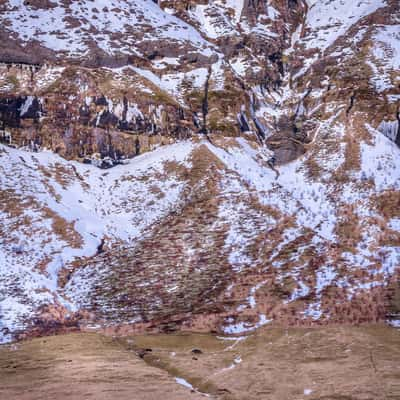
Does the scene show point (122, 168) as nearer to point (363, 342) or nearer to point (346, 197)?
point (346, 197)

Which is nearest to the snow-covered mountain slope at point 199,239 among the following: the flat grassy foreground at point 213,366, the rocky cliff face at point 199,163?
the rocky cliff face at point 199,163

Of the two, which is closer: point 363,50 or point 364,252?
point 364,252

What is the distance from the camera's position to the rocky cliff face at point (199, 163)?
6400 centimetres

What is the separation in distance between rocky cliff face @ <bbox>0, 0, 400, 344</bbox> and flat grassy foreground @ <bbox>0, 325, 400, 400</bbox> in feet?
24.4

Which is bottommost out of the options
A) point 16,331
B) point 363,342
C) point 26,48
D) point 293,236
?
point 16,331

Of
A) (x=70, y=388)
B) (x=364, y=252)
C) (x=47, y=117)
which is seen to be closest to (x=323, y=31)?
(x=47, y=117)

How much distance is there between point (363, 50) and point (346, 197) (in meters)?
41.0

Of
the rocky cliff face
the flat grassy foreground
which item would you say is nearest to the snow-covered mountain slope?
the rocky cliff face

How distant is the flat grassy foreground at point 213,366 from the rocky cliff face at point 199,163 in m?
7.43

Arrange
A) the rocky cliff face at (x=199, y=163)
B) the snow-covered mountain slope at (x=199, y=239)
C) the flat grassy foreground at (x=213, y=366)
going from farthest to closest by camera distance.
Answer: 1. the rocky cliff face at (x=199, y=163)
2. the snow-covered mountain slope at (x=199, y=239)
3. the flat grassy foreground at (x=213, y=366)

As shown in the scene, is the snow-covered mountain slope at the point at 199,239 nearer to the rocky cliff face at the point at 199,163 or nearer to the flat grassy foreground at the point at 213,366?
the rocky cliff face at the point at 199,163

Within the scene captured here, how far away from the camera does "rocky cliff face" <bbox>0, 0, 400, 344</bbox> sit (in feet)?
210

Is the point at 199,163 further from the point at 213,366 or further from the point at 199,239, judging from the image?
the point at 213,366

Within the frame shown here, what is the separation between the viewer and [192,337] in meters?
56.9
